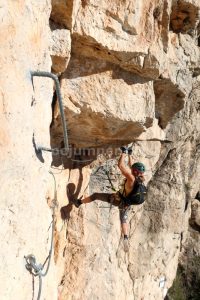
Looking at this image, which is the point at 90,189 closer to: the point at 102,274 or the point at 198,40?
the point at 102,274

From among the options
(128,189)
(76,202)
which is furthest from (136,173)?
(76,202)

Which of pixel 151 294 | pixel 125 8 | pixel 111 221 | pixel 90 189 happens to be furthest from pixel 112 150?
pixel 151 294

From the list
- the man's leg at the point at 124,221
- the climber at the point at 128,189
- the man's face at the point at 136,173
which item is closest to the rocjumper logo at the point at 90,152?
the climber at the point at 128,189

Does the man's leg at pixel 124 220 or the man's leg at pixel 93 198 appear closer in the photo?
the man's leg at pixel 93 198

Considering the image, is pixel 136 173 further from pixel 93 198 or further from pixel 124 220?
pixel 124 220

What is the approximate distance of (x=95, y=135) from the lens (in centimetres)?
869

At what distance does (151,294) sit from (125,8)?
770cm

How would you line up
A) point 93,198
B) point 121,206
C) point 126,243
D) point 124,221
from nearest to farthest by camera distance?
1. point 93,198
2. point 121,206
3. point 124,221
4. point 126,243

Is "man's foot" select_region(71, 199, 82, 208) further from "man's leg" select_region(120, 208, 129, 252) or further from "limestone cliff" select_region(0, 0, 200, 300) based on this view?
"man's leg" select_region(120, 208, 129, 252)

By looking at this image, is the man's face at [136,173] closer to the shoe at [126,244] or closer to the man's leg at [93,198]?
the man's leg at [93,198]

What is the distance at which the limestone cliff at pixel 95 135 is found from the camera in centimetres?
402

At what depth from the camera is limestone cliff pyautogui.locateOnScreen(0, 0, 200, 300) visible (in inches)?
158

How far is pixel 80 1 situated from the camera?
6.61 m

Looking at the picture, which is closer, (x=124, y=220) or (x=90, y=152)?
(x=90, y=152)
